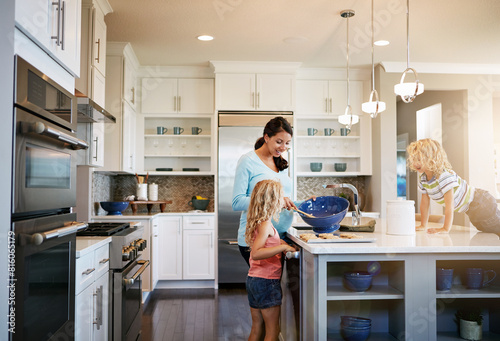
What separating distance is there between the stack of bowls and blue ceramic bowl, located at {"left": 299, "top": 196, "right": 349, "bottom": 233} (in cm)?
47

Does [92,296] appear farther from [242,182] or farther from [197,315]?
[197,315]

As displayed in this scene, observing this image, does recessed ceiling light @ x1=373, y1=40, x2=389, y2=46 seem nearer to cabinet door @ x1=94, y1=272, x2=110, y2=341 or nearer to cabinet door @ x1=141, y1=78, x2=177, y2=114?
cabinet door @ x1=141, y1=78, x2=177, y2=114

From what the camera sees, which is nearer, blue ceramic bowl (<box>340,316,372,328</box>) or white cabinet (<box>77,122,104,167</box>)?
blue ceramic bowl (<box>340,316,372,328</box>)

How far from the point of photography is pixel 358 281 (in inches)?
83.4

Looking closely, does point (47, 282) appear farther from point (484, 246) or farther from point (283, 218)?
point (484, 246)

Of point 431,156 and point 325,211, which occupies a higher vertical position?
point 431,156

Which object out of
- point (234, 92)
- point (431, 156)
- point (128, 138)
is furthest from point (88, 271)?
point (234, 92)

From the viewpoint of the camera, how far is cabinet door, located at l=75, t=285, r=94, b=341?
201cm

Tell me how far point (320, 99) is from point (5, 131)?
471 centimetres

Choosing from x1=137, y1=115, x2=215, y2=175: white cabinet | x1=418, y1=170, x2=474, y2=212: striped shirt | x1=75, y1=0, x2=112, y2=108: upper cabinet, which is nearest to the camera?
x1=418, y1=170, x2=474, y2=212: striped shirt

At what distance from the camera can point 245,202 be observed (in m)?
2.50

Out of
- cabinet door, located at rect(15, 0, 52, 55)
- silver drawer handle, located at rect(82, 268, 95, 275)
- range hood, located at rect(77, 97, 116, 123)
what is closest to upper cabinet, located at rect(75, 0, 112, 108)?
range hood, located at rect(77, 97, 116, 123)

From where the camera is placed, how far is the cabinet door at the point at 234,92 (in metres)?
5.31

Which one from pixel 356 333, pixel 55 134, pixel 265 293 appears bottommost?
pixel 356 333
